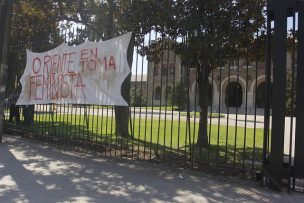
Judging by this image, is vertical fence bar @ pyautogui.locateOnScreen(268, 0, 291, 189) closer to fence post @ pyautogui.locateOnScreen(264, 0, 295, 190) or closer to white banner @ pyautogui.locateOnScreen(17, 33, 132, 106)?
fence post @ pyautogui.locateOnScreen(264, 0, 295, 190)

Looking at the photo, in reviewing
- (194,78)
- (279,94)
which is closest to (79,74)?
(279,94)

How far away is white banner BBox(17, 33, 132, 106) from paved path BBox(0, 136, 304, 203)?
1.39 meters

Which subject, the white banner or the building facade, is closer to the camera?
the building facade

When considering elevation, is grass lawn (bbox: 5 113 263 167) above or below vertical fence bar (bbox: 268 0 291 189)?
below

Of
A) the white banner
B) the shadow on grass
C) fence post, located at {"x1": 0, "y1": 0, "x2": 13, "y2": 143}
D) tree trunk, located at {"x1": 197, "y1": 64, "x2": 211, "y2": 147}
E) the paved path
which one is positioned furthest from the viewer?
fence post, located at {"x1": 0, "y1": 0, "x2": 13, "y2": 143}

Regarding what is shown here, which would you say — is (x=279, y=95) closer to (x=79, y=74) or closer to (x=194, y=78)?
(x=79, y=74)

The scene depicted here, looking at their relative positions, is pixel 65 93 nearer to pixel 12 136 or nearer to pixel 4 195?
pixel 12 136

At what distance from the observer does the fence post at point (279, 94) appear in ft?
19.9

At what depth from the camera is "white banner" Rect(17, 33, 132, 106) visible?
8328mm

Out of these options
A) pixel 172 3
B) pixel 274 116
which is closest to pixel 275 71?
pixel 274 116

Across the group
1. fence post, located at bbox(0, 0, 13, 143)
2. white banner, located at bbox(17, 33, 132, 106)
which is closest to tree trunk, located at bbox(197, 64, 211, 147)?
white banner, located at bbox(17, 33, 132, 106)

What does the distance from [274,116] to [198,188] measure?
4.88 ft

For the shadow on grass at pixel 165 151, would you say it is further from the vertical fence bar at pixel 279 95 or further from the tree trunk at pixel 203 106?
the vertical fence bar at pixel 279 95

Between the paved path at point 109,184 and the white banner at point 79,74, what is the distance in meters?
1.39
